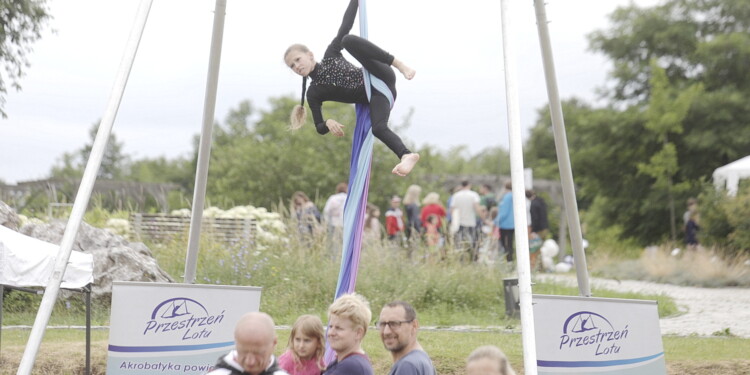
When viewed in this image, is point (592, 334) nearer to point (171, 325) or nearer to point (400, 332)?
point (400, 332)

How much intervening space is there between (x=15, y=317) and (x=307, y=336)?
259 inches

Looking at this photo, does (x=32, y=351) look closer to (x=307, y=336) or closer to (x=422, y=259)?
(x=307, y=336)

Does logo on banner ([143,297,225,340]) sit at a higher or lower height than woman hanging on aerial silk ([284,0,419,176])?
lower

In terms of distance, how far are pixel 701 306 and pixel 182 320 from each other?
333 inches

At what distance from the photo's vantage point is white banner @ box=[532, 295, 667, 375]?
5.07 metres

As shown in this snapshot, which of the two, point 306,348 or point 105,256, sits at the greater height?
point 105,256

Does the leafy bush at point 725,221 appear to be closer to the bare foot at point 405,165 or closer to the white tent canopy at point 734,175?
the white tent canopy at point 734,175

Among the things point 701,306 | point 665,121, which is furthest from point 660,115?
point 701,306

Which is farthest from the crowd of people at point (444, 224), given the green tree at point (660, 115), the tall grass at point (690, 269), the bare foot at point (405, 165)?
the green tree at point (660, 115)

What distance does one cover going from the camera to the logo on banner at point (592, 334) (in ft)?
16.8

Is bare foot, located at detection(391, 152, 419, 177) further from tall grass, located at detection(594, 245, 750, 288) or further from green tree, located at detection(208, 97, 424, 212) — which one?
green tree, located at detection(208, 97, 424, 212)

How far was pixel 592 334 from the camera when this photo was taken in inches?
205

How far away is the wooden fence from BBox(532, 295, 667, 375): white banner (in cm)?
773

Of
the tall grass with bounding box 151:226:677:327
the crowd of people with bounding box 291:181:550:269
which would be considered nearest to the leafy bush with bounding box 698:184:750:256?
the crowd of people with bounding box 291:181:550:269
